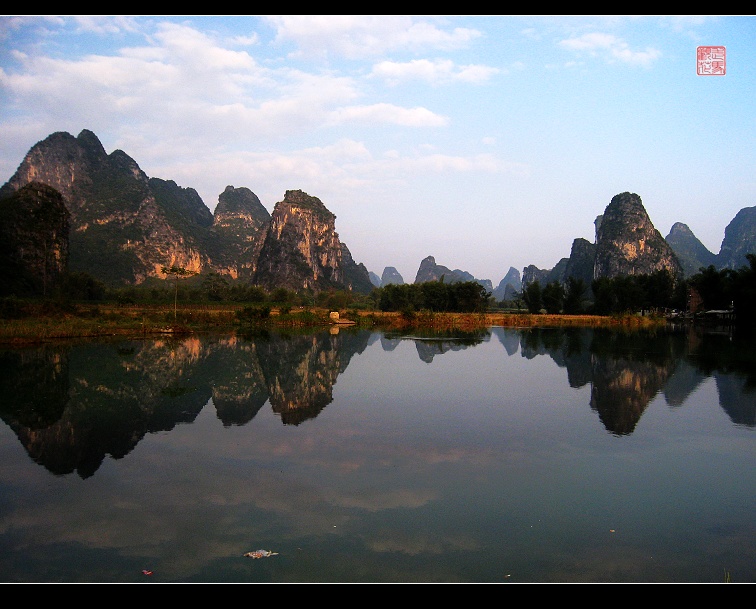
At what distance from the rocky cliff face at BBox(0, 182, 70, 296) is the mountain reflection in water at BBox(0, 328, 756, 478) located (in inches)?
1478

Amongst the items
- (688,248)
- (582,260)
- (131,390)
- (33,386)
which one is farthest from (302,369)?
(688,248)

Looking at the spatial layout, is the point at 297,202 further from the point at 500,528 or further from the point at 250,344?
the point at 500,528

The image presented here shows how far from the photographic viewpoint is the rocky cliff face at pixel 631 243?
393 ft

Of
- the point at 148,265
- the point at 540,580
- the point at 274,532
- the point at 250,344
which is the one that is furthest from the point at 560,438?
the point at 148,265

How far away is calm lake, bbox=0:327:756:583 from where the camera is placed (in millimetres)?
5414

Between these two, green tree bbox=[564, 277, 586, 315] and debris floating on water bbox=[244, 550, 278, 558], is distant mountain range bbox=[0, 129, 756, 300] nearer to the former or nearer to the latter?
green tree bbox=[564, 277, 586, 315]

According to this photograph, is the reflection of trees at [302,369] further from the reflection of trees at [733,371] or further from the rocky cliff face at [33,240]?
the rocky cliff face at [33,240]

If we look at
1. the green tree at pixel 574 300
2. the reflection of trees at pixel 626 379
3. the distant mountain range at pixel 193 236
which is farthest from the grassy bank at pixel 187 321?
the distant mountain range at pixel 193 236

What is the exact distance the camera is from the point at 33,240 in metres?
62.2

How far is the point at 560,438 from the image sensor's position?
34.4ft

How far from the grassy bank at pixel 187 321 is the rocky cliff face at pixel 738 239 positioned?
401ft

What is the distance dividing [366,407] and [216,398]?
424 centimetres

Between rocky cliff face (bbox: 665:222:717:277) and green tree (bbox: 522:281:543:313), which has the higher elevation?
rocky cliff face (bbox: 665:222:717:277)

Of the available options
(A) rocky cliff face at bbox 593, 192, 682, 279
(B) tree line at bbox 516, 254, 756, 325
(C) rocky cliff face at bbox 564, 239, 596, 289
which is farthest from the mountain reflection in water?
(C) rocky cliff face at bbox 564, 239, 596, 289
